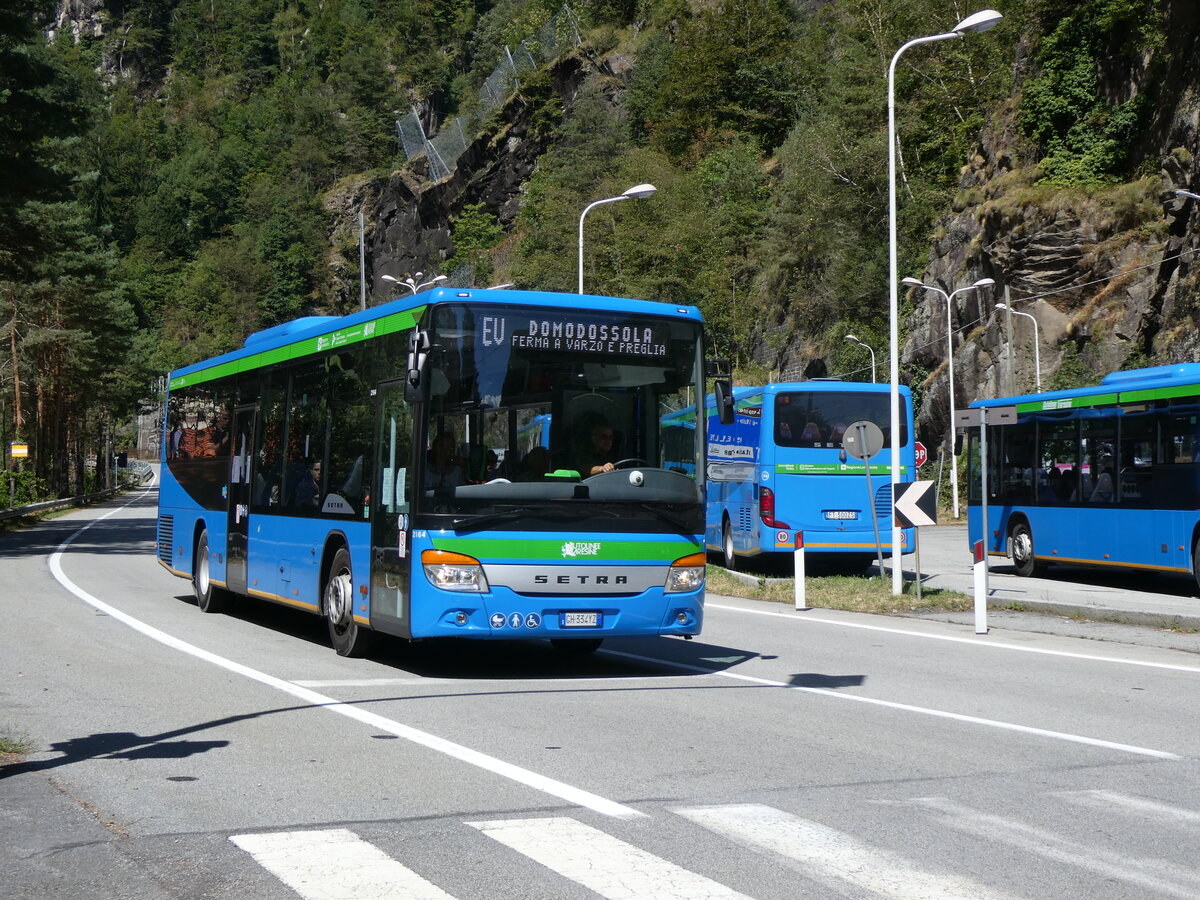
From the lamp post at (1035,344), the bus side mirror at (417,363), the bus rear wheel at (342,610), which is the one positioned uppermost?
the lamp post at (1035,344)

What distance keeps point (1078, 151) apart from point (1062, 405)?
33.0 m

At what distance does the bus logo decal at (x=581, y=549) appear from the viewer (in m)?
11.3

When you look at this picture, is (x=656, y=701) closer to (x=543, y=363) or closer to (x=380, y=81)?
(x=543, y=363)

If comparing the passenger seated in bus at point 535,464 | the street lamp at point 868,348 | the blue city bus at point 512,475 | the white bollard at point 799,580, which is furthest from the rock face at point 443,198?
the passenger seated in bus at point 535,464

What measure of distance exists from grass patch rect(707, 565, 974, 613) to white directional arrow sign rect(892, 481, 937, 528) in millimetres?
1109

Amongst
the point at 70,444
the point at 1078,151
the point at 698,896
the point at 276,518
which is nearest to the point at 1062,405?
the point at 276,518

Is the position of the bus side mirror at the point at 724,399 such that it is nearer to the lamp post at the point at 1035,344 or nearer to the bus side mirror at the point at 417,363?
the bus side mirror at the point at 417,363

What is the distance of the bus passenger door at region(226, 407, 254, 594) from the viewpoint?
631 inches

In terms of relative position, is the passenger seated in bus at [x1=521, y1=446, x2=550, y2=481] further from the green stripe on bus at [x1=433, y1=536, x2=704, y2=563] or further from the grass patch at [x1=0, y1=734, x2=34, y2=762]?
the grass patch at [x1=0, y1=734, x2=34, y2=762]

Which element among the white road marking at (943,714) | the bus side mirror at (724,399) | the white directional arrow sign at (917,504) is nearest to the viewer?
the white road marking at (943,714)

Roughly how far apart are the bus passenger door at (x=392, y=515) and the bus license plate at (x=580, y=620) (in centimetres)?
121

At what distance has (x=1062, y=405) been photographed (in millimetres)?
22953

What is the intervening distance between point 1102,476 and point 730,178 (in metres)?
59.7

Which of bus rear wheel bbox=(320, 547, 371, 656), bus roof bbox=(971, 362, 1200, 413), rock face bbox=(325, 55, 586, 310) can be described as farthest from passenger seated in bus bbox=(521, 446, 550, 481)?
rock face bbox=(325, 55, 586, 310)
